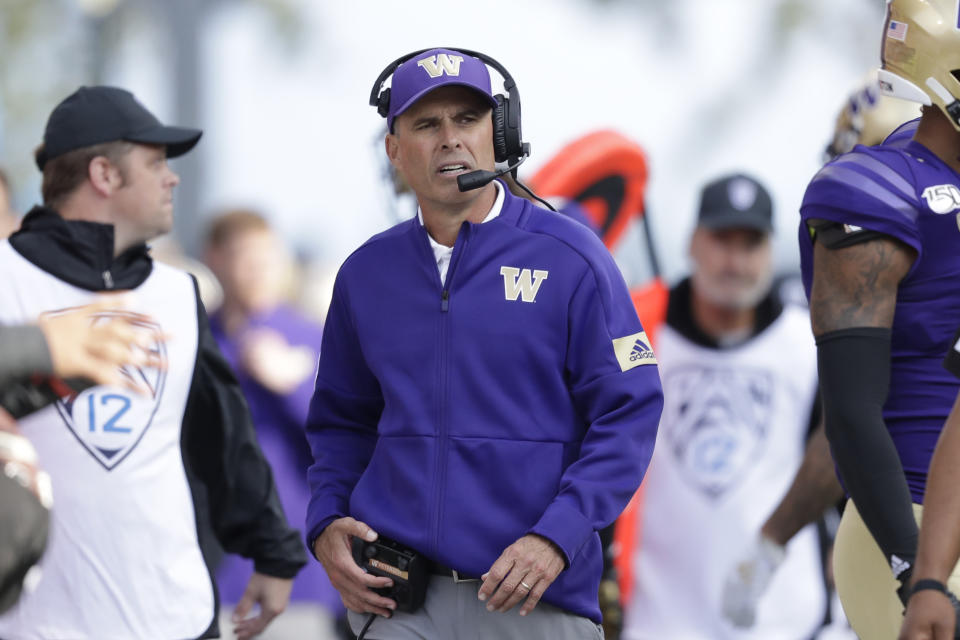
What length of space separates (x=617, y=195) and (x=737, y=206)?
53 centimetres

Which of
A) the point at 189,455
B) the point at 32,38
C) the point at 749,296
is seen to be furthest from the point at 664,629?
the point at 32,38

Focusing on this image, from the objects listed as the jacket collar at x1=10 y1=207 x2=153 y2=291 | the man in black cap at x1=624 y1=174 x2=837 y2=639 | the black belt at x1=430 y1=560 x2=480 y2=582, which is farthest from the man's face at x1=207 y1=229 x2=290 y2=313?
the black belt at x1=430 y1=560 x2=480 y2=582

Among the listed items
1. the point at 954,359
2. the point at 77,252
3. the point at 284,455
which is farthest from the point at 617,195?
the point at 954,359

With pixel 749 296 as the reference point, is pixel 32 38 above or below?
above

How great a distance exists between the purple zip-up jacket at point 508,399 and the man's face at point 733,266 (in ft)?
9.73

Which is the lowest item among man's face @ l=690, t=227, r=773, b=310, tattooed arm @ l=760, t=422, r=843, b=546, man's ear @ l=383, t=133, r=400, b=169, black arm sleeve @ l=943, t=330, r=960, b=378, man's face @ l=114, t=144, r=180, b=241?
tattooed arm @ l=760, t=422, r=843, b=546

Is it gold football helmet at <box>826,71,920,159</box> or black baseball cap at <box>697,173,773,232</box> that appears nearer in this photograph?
gold football helmet at <box>826,71,920,159</box>

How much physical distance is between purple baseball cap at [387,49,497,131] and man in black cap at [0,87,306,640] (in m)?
0.95

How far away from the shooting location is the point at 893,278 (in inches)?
143

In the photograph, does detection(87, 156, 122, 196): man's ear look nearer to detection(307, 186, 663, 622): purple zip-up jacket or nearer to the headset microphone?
detection(307, 186, 663, 622): purple zip-up jacket

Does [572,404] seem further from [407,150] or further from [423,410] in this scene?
[407,150]

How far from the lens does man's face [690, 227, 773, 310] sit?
6.74 m

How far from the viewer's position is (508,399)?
3674mm

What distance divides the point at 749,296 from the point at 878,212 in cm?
314
